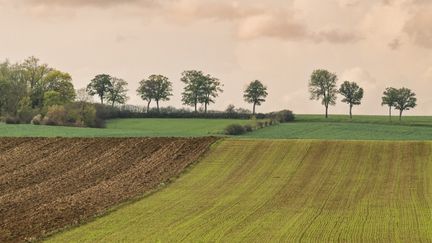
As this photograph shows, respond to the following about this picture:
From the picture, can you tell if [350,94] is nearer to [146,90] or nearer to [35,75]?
[146,90]

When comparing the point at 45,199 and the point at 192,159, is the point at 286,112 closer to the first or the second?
the point at 192,159

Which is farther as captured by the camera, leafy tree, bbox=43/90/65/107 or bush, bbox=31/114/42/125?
leafy tree, bbox=43/90/65/107

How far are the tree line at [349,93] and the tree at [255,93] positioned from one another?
9411 millimetres

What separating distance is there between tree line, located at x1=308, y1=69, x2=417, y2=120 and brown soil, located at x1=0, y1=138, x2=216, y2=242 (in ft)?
269

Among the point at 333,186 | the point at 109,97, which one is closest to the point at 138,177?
the point at 333,186

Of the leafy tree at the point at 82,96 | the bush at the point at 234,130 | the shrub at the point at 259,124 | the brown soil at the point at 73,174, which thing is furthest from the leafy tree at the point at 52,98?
the brown soil at the point at 73,174

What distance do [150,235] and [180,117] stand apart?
89558 millimetres

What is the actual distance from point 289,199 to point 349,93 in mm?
103680

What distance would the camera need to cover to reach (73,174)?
5109 centimetres

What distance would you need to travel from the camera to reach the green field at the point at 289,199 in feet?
100

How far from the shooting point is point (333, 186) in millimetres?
44469

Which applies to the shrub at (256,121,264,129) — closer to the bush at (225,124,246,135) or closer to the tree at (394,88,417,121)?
the bush at (225,124,246,135)

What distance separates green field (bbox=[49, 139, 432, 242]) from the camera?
1200 inches

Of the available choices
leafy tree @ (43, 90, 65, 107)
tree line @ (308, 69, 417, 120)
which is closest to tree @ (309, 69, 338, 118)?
tree line @ (308, 69, 417, 120)
